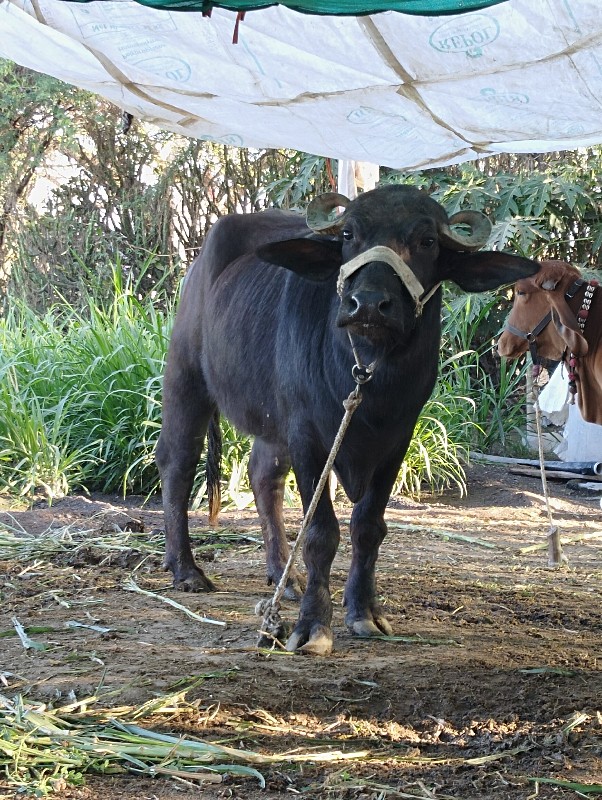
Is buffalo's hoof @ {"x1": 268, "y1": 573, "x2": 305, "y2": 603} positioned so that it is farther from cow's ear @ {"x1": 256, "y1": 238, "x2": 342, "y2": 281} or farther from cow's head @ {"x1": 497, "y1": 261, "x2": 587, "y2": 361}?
cow's head @ {"x1": 497, "y1": 261, "x2": 587, "y2": 361}

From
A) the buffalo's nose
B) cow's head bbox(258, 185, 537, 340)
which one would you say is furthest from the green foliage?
the buffalo's nose

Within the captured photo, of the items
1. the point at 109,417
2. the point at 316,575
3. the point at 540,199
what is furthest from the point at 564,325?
the point at 540,199

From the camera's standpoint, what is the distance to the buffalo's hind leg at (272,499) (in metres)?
4.75

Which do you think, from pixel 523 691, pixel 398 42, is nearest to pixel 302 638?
pixel 523 691

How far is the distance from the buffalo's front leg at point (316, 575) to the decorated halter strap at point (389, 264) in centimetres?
81

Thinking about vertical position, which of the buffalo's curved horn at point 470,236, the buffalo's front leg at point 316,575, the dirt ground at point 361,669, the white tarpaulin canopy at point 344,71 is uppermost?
the white tarpaulin canopy at point 344,71

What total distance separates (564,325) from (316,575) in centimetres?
254

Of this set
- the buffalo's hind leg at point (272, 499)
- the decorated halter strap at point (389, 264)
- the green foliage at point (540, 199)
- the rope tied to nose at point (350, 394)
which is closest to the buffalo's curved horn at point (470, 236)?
the rope tied to nose at point (350, 394)

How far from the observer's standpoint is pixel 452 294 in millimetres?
9586

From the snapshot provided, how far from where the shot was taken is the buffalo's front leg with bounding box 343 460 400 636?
3.88 metres

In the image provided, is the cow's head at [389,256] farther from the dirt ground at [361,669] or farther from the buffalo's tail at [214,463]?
the buffalo's tail at [214,463]

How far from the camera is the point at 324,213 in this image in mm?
3729

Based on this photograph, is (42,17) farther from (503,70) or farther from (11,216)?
(11,216)

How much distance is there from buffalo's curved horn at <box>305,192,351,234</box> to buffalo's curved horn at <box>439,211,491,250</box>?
0.38m
